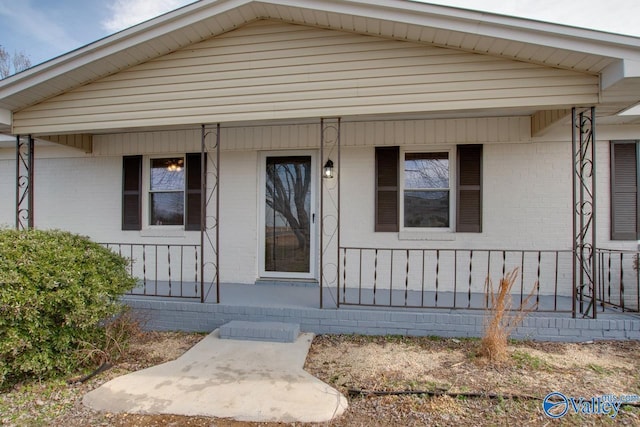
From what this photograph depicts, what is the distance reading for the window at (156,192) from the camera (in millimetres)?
5680

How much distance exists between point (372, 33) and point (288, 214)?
2766 mm

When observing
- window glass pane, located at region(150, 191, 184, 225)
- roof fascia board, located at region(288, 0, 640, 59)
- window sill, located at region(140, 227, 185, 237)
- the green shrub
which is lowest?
the green shrub

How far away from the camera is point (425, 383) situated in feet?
9.21

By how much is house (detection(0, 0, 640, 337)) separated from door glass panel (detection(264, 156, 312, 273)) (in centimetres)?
3

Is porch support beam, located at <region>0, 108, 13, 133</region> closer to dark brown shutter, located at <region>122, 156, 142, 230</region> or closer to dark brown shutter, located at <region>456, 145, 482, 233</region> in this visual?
dark brown shutter, located at <region>122, 156, 142, 230</region>

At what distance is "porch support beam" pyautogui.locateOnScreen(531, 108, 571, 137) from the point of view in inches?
156

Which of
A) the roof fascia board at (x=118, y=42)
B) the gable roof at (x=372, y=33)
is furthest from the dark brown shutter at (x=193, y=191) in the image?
the roof fascia board at (x=118, y=42)

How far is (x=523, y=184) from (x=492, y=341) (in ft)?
8.57

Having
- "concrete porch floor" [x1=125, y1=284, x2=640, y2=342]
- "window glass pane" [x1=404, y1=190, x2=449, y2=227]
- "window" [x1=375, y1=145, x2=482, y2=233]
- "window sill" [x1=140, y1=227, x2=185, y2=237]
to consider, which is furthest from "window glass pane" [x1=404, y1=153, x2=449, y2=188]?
"window sill" [x1=140, y1=227, x2=185, y2=237]

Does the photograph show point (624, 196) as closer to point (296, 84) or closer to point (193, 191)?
point (296, 84)

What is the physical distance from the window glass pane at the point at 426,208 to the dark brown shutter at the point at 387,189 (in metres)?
0.20

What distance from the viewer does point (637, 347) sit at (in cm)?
348

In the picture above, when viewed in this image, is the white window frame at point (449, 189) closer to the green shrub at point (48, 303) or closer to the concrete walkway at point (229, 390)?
the concrete walkway at point (229, 390)

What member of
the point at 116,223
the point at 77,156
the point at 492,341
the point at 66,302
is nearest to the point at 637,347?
the point at 492,341
